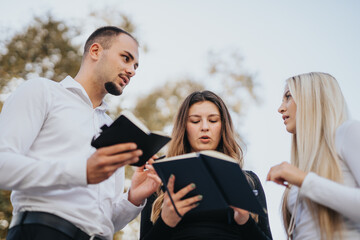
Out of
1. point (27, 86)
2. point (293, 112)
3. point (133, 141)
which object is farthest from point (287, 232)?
point (27, 86)

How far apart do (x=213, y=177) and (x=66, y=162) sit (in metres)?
1.07

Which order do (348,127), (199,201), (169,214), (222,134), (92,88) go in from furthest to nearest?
(222,134), (92,88), (169,214), (199,201), (348,127)

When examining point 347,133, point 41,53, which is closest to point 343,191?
point 347,133

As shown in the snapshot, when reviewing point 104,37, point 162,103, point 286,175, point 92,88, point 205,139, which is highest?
point 162,103

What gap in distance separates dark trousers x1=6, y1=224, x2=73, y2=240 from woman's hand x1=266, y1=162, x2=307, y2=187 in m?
1.59

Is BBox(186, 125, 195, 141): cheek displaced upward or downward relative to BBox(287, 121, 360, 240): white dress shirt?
upward

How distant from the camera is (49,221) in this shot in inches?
100

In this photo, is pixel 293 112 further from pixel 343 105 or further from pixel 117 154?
pixel 117 154

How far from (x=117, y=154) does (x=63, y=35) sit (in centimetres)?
1123

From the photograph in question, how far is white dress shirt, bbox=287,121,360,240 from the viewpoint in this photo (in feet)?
7.91

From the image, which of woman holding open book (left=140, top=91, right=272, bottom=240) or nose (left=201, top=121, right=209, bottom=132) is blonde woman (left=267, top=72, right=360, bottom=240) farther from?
nose (left=201, top=121, right=209, bottom=132)

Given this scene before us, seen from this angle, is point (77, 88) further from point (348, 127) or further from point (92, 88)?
point (348, 127)

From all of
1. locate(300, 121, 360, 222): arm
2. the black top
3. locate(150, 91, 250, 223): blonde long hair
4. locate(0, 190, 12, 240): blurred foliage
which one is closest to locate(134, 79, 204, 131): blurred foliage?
locate(0, 190, 12, 240): blurred foliage

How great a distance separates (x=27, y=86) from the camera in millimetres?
2873
